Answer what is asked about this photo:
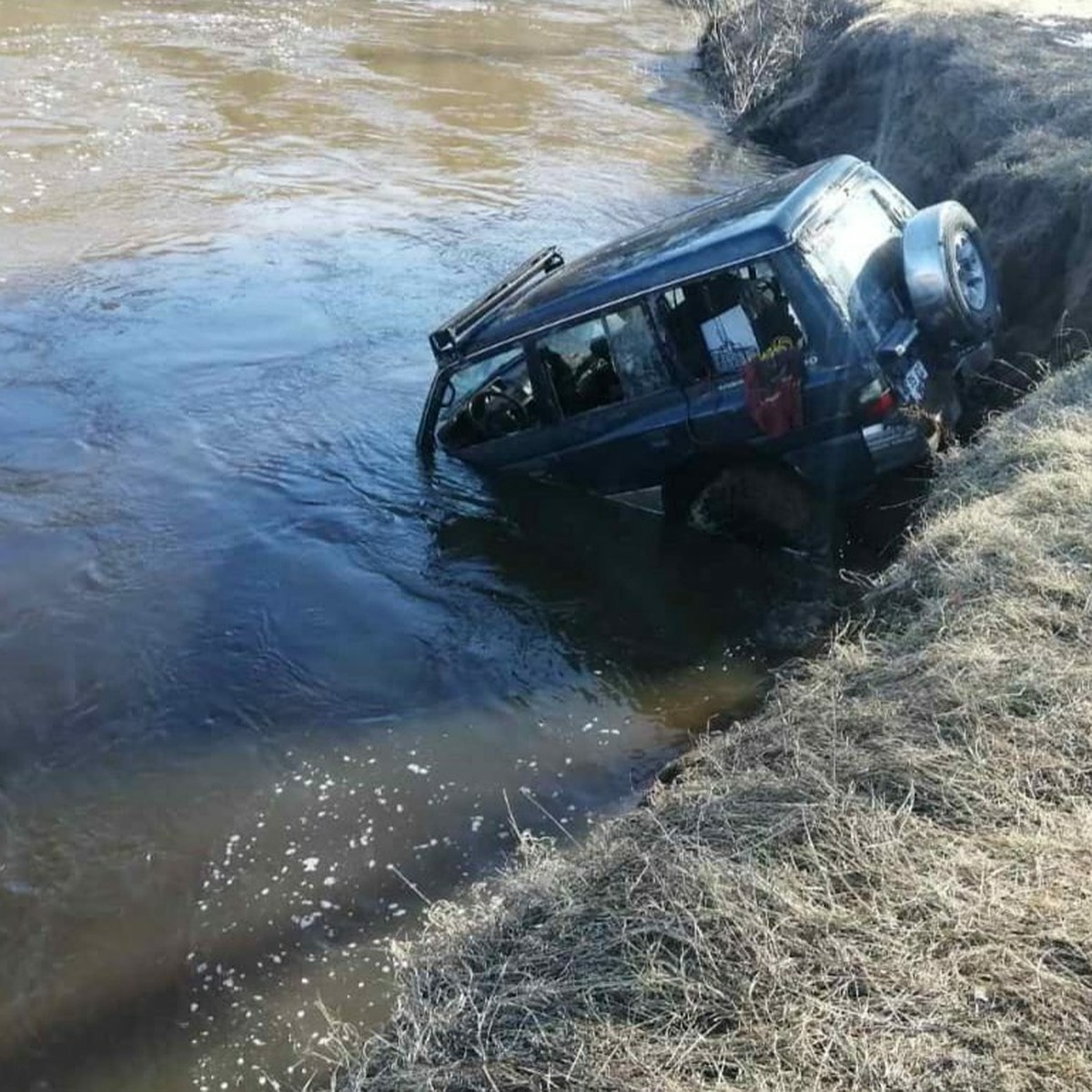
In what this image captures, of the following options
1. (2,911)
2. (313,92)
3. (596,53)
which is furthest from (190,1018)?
(596,53)

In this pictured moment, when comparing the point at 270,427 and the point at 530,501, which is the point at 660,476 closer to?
the point at 530,501

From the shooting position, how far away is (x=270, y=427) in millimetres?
10000

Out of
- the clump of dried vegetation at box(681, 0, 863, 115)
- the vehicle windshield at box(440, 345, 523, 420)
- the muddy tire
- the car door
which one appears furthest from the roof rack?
the clump of dried vegetation at box(681, 0, 863, 115)

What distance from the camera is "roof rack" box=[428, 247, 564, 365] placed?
7785 mm

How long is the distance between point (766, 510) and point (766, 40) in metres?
16.3

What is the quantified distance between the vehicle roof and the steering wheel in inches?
13.9

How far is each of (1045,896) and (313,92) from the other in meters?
21.1

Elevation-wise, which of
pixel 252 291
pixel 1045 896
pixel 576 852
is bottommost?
pixel 252 291

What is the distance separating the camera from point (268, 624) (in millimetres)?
7266

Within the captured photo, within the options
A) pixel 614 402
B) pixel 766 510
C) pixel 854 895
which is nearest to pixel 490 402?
pixel 614 402

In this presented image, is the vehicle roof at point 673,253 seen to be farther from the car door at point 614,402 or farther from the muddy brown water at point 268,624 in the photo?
the muddy brown water at point 268,624

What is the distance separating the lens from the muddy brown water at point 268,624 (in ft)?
16.3

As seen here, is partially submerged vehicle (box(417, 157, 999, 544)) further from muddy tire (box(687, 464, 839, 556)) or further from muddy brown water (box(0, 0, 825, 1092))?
muddy brown water (box(0, 0, 825, 1092))

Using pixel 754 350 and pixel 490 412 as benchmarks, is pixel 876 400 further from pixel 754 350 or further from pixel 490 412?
pixel 490 412
